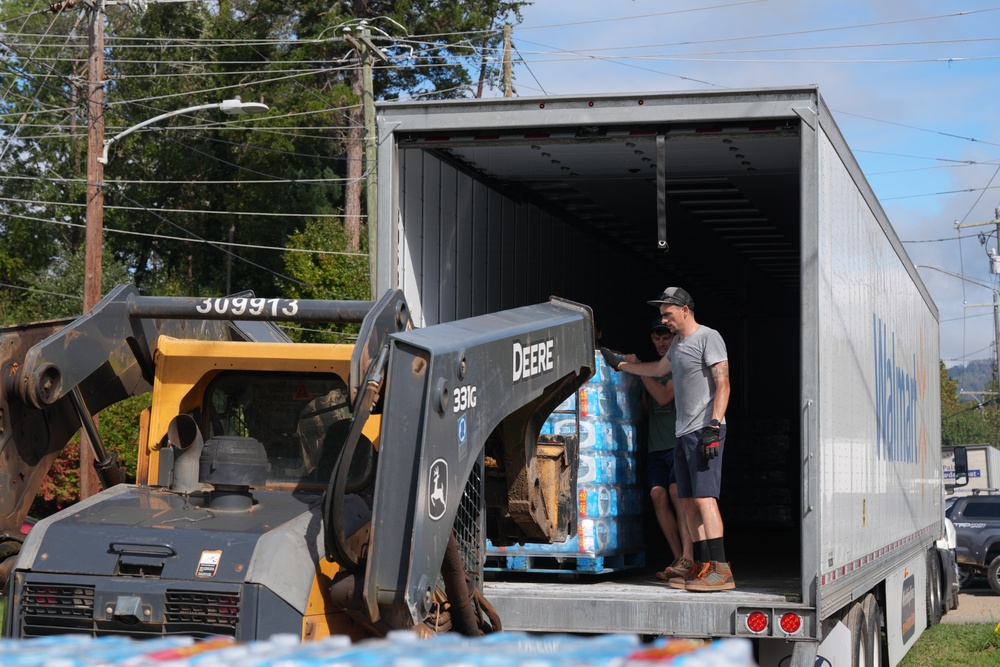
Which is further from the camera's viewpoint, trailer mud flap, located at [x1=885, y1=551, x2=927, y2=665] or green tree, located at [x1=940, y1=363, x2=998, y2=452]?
green tree, located at [x1=940, y1=363, x2=998, y2=452]

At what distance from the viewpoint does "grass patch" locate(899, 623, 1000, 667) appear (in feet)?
41.5

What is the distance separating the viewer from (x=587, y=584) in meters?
7.86

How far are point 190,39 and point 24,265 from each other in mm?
9028

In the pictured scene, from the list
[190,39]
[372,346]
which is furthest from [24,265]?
[372,346]

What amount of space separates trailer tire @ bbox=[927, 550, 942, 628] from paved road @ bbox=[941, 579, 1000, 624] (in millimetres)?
716

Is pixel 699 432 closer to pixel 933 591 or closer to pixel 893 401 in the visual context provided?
pixel 893 401

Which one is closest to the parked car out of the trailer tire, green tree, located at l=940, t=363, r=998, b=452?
the trailer tire

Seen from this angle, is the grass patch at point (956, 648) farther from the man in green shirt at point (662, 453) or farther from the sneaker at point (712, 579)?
the sneaker at point (712, 579)

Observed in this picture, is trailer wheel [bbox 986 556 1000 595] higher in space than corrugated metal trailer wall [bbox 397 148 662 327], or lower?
lower

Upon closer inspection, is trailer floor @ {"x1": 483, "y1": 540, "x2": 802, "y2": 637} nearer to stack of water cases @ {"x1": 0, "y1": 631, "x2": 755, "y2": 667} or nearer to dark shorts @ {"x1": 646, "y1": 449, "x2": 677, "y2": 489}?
dark shorts @ {"x1": 646, "y1": 449, "x2": 677, "y2": 489}

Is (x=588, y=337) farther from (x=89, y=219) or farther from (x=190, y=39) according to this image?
(x=190, y=39)

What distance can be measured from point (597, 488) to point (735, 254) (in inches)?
306

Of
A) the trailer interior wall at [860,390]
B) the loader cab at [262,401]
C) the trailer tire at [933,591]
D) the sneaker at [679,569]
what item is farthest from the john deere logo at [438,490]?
the trailer tire at [933,591]

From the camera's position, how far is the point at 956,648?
13641 millimetres
